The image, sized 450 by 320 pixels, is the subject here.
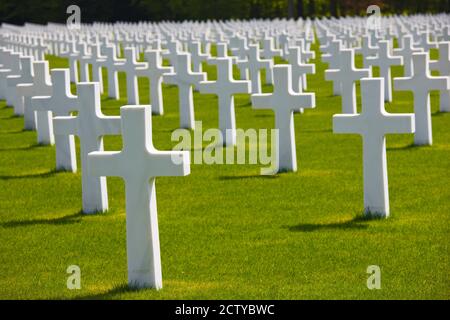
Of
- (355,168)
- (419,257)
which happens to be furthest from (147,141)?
(355,168)

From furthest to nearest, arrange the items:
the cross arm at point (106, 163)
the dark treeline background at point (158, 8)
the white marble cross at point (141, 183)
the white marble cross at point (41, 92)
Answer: the dark treeline background at point (158, 8), the white marble cross at point (41, 92), the cross arm at point (106, 163), the white marble cross at point (141, 183)

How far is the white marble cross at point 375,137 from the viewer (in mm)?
9344

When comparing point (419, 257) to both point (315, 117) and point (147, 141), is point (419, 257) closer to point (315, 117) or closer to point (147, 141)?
point (147, 141)

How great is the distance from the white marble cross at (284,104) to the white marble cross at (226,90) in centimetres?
186

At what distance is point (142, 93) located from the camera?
914 inches

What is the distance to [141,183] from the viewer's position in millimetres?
7184

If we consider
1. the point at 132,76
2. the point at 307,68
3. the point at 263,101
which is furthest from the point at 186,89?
the point at 263,101

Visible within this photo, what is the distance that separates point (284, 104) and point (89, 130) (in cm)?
261

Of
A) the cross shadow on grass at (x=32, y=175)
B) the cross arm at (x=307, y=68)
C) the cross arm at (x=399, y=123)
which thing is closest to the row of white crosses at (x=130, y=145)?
the cross shadow on grass at (x=32, y=175)

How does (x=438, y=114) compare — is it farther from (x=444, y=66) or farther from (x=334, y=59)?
(x=334, y=59)

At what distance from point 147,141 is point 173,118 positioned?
Answer: 10.7m

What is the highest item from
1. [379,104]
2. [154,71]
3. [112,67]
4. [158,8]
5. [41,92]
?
[379,104]

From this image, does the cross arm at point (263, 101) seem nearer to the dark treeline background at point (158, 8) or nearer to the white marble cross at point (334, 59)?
the white marble cross at point (334, 59)

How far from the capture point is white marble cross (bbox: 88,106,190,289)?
7.13 metres
